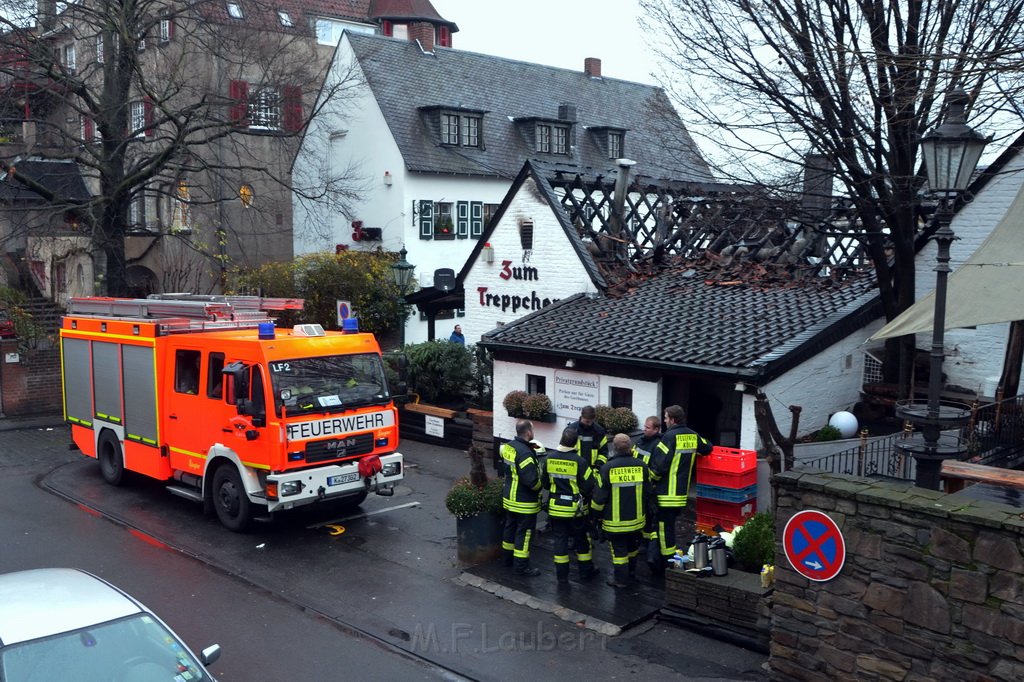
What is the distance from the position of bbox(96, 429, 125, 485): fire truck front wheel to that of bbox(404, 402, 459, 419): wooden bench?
5.68 metres

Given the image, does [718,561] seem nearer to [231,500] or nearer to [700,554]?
[700,554]

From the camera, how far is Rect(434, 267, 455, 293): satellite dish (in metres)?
18.7

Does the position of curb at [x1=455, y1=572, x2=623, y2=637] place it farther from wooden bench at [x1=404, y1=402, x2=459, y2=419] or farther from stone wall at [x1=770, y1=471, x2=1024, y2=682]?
wooden bench at [x1=404, y1=402, x2=459, y2=419]

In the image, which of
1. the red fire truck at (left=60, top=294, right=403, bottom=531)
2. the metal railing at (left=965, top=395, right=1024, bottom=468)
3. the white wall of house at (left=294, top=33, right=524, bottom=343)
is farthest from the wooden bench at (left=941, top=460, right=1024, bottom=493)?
the white wall of house at (left=294, top=33, right=524, bottom=343)

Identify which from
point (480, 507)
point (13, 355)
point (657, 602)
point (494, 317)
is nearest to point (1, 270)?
point (13, 355)

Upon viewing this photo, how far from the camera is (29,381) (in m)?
21.6

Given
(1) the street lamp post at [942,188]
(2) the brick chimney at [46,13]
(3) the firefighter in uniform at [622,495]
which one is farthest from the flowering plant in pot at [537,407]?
(2) the brick chimney at [46,13]

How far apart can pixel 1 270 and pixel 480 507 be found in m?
26.6

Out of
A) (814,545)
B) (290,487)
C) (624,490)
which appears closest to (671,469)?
(624,490)

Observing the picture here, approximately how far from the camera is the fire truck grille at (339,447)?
11656 millimetres

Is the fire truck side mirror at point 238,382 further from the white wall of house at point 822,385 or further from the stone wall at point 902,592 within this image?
the stone wall at point 902,592

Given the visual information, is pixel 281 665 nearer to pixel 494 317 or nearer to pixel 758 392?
pixel 758 392

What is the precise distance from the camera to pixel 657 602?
9.31 m

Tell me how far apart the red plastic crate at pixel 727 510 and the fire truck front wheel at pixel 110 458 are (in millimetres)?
9179
